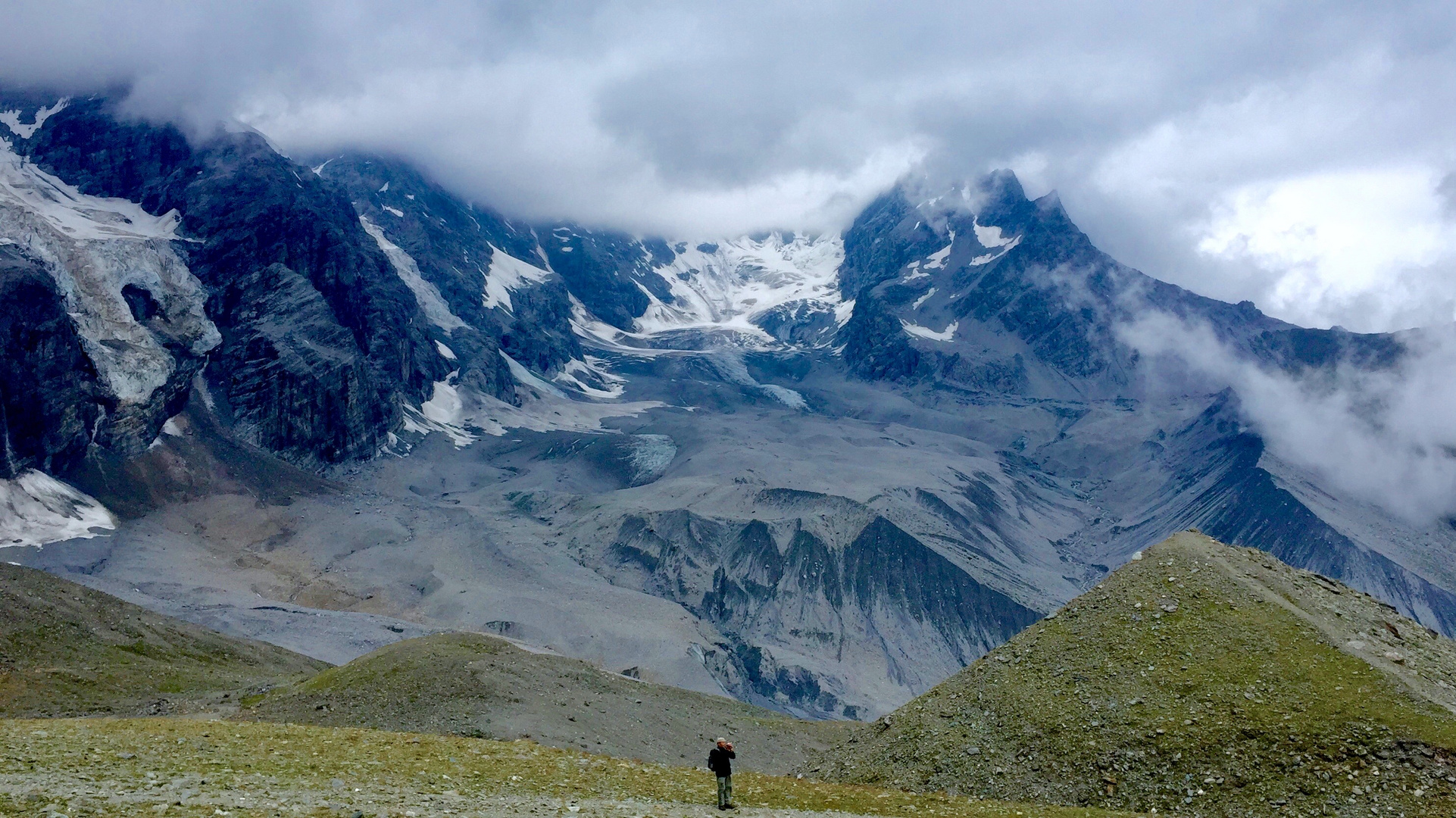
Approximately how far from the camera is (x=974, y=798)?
3081 centimetres

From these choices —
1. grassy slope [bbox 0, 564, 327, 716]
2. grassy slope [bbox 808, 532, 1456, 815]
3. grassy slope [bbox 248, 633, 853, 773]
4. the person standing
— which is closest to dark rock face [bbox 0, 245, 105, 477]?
grassy slope [bbox 0, 564, 327, 716]

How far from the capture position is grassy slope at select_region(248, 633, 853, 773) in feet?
162

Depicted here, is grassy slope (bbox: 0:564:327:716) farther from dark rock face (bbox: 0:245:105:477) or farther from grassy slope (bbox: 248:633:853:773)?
dark rock face (bbox: 0:245:105:477)

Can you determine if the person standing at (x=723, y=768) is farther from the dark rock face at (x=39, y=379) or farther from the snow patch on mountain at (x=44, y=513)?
the dark rock face at (x=39, y=379)

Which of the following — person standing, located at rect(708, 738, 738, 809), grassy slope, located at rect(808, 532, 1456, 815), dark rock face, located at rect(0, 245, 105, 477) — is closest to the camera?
person standing, located at rect(708, 738, 738, 809)

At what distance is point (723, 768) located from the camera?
2467cm

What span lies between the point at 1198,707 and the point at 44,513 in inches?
7853

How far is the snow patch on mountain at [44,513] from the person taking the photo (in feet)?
A: 511

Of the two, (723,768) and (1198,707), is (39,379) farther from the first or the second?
(1198,707)

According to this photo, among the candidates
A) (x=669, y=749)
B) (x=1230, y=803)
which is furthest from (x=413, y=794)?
(x=669, y=749)

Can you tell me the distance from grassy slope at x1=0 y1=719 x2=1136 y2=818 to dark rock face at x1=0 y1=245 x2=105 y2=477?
187184mm

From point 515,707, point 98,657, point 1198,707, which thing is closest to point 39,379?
point 98,657

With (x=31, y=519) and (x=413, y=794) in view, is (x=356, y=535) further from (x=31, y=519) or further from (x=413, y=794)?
(x=413, y=794)

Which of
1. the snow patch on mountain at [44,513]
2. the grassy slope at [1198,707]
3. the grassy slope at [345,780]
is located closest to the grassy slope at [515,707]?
the grassy slope at [345,780]
